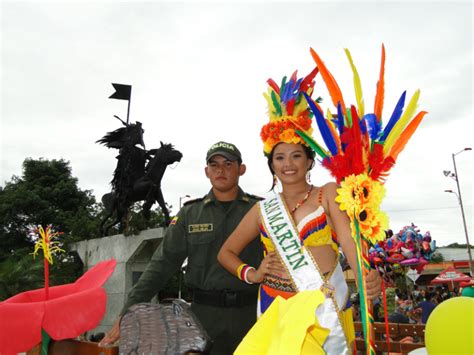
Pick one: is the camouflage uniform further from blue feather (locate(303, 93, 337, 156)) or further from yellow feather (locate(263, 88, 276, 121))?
blue feather (locate(303, 93, 337, 156))

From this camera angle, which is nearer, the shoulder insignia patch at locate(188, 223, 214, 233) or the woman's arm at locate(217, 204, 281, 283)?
the woman's arm at locate(217, 204, 281, 283)

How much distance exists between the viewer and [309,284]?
6.63 ft

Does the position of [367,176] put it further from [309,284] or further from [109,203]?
[109,203]

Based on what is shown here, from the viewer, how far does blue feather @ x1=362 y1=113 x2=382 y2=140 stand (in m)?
1.48

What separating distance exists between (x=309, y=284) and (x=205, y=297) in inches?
35.9

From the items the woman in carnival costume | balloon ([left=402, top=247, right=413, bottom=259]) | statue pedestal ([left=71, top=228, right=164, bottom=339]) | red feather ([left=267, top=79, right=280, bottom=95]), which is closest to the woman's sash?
the woman in carnival costume

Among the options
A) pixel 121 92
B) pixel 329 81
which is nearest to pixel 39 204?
pixel 121 92

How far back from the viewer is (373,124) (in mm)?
1496

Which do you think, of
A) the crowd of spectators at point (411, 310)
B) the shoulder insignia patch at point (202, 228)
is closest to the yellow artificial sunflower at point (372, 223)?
the shoulder insignia patch at point (202, 228)

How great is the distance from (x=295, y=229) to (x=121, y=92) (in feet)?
27.0

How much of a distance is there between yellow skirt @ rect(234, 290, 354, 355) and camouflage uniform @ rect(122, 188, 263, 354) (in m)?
1.75

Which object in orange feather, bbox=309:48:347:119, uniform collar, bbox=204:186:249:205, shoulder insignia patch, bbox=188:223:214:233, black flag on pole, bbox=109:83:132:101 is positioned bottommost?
shoulder insignia patch, bbox=188:223:214:233

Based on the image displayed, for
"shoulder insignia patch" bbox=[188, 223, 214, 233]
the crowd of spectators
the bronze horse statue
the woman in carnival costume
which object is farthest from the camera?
the bronze horse statue

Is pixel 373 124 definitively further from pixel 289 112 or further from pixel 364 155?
pixel 289 112
